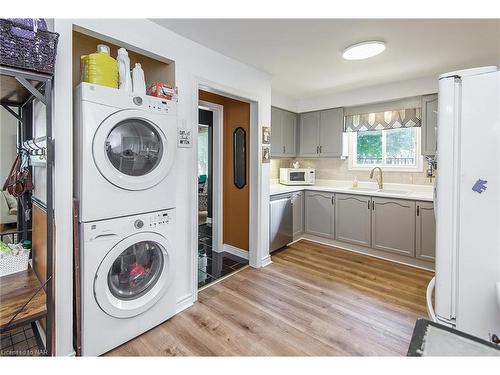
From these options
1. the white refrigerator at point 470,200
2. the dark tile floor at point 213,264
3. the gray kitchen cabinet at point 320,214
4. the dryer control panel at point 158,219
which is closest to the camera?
the white refrigerator at point 470,200

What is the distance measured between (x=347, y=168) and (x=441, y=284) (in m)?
3.21

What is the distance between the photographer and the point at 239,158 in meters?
3.37

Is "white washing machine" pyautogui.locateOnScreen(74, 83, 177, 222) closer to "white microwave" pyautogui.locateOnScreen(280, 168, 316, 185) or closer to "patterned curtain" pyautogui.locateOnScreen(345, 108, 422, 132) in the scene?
"white microwave" pyautogui.locateOnScreen(280, 168, 316, 185)

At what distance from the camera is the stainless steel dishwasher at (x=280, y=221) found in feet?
11.1

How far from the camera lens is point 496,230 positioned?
41.1 inches

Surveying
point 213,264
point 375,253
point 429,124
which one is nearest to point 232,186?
point 213,264

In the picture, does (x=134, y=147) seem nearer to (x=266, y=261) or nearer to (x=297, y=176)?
(x=266, y=261)

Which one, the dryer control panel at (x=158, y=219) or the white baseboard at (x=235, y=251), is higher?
the dryer control panel at (x=158, y=219)

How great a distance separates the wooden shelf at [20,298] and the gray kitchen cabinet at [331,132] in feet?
12.5

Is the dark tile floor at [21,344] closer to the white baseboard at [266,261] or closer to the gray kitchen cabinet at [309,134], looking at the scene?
the white baseboard at [266,261]

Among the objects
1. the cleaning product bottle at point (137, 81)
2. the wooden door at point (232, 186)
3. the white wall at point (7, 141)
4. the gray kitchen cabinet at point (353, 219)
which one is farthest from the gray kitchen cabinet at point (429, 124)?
the white wall at point (7, 141)

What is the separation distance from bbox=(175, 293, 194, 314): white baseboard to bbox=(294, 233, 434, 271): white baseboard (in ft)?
7.79

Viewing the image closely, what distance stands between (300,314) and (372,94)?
10.3 feet
